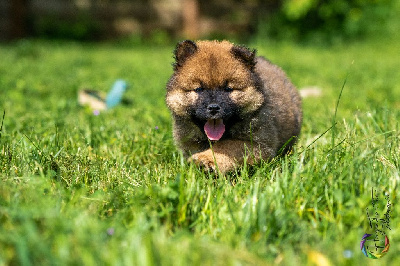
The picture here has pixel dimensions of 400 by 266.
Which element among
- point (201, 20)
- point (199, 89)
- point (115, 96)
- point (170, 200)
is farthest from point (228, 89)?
point (201, 20)

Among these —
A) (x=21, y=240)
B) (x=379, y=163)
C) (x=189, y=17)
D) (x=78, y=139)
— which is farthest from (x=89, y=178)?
(x=189, y=17)

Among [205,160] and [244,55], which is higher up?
[244,55]

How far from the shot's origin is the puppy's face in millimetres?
3088

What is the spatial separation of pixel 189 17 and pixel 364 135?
1235 cm

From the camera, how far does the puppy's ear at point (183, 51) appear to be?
327cm

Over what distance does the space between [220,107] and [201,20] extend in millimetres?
13055

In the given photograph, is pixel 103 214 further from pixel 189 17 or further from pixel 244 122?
pixel 189 17

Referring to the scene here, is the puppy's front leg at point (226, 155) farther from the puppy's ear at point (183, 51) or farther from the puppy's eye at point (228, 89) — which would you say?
the puppy's ear at point (183, 51)

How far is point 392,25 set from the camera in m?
16.5

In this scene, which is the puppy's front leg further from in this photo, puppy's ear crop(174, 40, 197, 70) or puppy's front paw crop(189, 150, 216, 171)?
puppy's ear crop(174, 40, 197, 70)

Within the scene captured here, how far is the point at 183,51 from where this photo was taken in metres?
3.30

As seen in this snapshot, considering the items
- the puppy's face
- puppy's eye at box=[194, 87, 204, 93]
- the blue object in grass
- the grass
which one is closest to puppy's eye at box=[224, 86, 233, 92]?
the puppy's face

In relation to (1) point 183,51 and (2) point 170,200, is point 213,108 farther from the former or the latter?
(2) point 170,200

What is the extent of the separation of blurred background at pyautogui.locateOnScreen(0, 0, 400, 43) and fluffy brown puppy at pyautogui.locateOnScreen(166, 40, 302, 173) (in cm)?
1203
